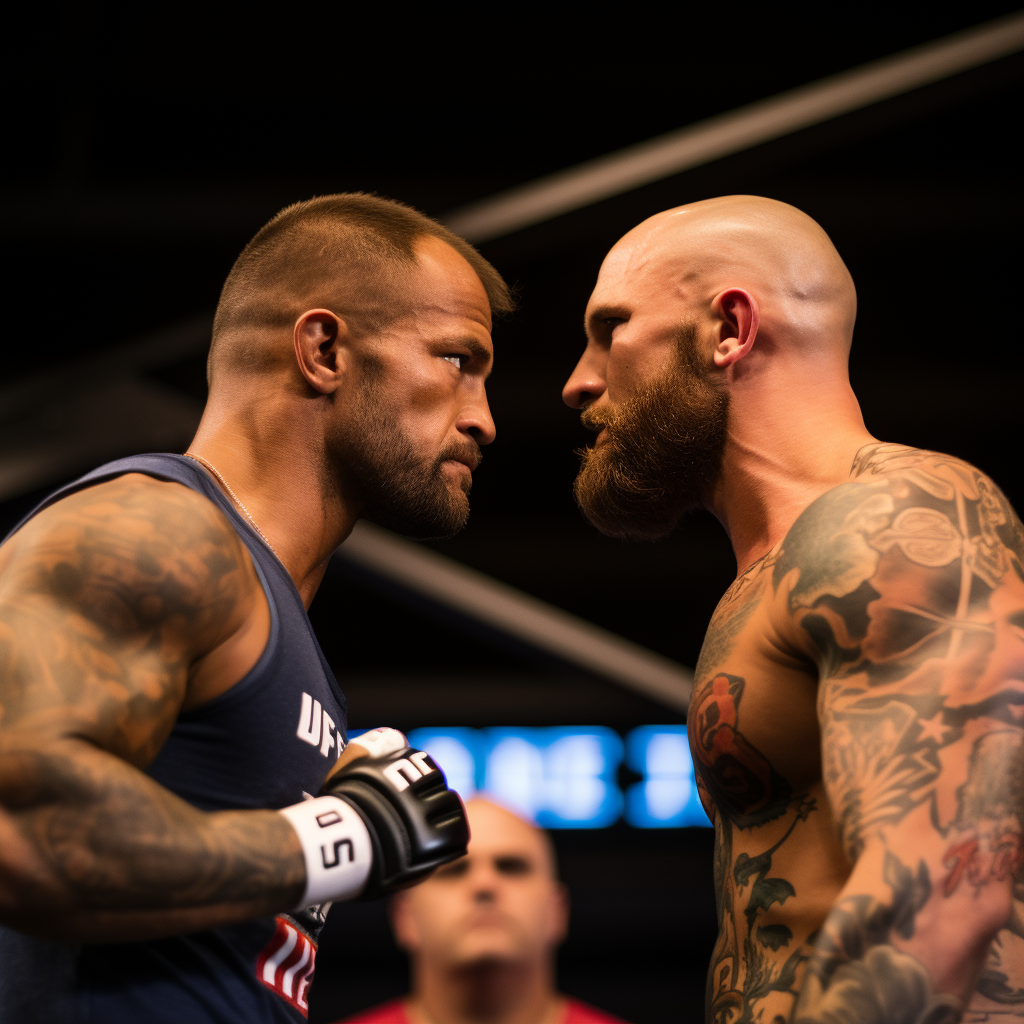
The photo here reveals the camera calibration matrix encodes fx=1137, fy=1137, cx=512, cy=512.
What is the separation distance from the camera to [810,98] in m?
3.80

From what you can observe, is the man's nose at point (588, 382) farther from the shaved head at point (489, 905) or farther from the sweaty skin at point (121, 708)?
the shaved head at point (489, 905)

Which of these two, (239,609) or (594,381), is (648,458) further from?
(239,609)

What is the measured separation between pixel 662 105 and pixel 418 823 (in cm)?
431

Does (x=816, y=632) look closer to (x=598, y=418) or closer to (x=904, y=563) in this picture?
(x=904, y=563)

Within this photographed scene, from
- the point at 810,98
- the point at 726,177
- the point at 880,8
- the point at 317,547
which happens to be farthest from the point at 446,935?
the point at 880,8

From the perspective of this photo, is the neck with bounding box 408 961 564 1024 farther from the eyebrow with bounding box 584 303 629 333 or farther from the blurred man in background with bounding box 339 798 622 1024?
the eyebrow with bounding box 584 303 629 333

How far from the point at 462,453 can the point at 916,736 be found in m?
1.01

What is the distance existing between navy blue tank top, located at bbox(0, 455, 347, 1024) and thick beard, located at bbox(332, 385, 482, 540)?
293 millimetres

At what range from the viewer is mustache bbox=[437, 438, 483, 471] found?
6.89ft

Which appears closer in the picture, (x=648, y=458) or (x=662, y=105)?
(x=648, y=458)

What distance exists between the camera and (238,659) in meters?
1.61

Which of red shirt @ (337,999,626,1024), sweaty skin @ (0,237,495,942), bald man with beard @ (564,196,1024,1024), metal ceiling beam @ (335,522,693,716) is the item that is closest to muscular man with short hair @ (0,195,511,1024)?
sweaty skin @ (0,237,495,942)

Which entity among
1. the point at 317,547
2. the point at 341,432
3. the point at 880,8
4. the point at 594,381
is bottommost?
the point at 317,547

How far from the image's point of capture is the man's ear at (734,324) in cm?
206
